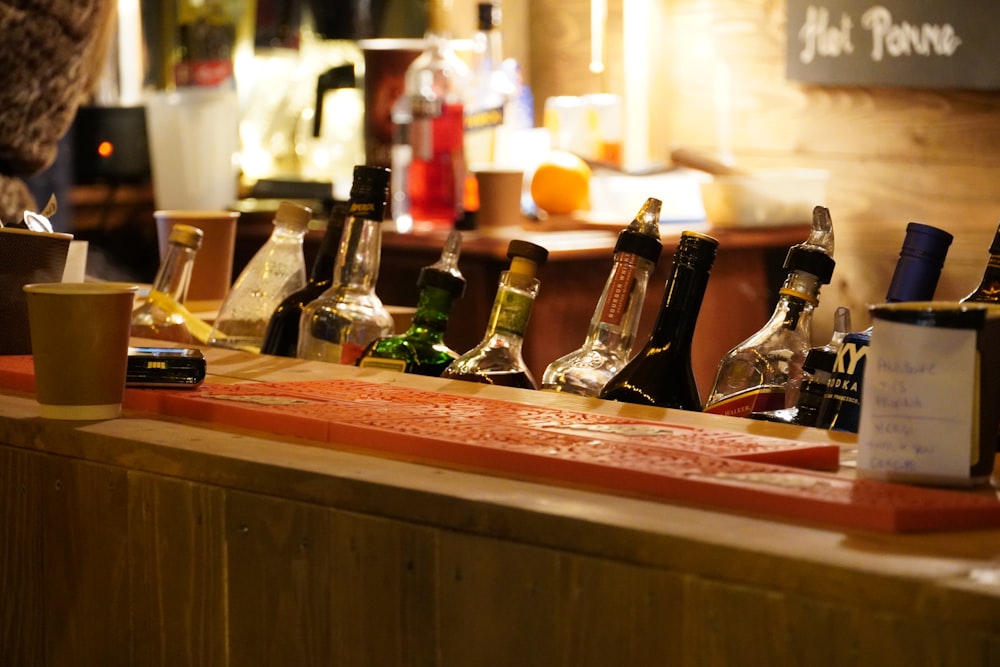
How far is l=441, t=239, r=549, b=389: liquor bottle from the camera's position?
4.24ft

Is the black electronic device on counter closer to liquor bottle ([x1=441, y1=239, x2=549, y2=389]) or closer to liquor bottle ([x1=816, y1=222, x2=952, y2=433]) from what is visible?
liquor bottle ([x1=441, y1=239, x2=549, y2=389])

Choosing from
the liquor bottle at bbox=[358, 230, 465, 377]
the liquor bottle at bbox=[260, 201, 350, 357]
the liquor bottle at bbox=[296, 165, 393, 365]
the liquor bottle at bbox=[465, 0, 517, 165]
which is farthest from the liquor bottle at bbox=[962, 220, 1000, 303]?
the liquor bottle at bbox=[465, 0, 517, 165]

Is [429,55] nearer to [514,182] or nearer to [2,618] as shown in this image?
[514,182]

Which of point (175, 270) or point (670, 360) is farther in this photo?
point (175, 270)

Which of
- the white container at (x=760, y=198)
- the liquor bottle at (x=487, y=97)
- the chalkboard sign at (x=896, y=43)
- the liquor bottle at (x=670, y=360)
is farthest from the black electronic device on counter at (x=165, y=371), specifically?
the chalkboard sign at (x=896, y=43)

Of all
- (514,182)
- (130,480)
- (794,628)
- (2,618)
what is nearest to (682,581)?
(794,628)

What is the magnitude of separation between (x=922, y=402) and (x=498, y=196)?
1.99m

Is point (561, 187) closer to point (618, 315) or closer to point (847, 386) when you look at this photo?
point (618, 315)

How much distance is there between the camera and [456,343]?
2609 millimetres

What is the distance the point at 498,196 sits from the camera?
2766 mm

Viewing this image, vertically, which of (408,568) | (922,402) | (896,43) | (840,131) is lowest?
(408,568)

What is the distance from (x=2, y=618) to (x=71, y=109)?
1.46m

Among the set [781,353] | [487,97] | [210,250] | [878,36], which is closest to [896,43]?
[878,36]

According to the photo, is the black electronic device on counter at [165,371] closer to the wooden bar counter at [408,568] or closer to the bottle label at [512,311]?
the wooden bar counter at [408,568]
